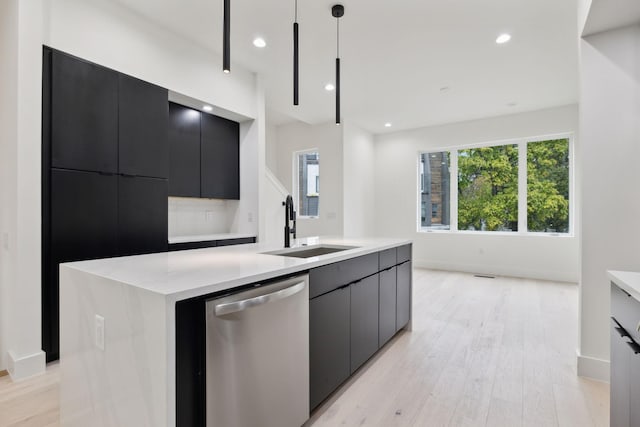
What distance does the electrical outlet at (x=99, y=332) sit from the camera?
49.3 inches

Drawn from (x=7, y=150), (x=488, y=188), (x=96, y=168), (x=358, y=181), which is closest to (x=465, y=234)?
(x=488, y=188)

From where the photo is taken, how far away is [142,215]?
9.66 ft

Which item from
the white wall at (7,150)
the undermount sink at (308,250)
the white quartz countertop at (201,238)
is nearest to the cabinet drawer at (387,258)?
the undermount sink at (308,250)

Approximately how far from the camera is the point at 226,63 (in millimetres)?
1735

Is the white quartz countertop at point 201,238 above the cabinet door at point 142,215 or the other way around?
the other way around

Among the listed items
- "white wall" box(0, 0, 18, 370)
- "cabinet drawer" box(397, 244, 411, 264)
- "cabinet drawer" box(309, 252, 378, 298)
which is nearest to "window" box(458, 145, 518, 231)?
"cabinet drawer" box(397, 244, 411, 264)

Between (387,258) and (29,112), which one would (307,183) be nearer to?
(387,258)

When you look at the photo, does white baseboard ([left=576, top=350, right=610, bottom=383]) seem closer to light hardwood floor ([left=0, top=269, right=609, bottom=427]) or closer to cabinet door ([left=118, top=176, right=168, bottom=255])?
light hardwood floor ([left=0, top=269, right=609, bottom=427])

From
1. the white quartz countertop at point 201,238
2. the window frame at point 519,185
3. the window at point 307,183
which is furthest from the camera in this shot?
the window at point 307,183

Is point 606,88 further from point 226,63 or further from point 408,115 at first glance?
point 408,115

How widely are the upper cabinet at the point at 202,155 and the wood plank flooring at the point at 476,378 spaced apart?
273 cm

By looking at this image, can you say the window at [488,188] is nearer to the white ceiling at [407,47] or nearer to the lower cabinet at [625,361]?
the white ceiling at [407,47]

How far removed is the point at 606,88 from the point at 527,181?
387cm

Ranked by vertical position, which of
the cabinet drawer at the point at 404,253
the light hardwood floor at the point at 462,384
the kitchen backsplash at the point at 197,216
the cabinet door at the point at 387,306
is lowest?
the light hardwood floor at the point at 462,384
